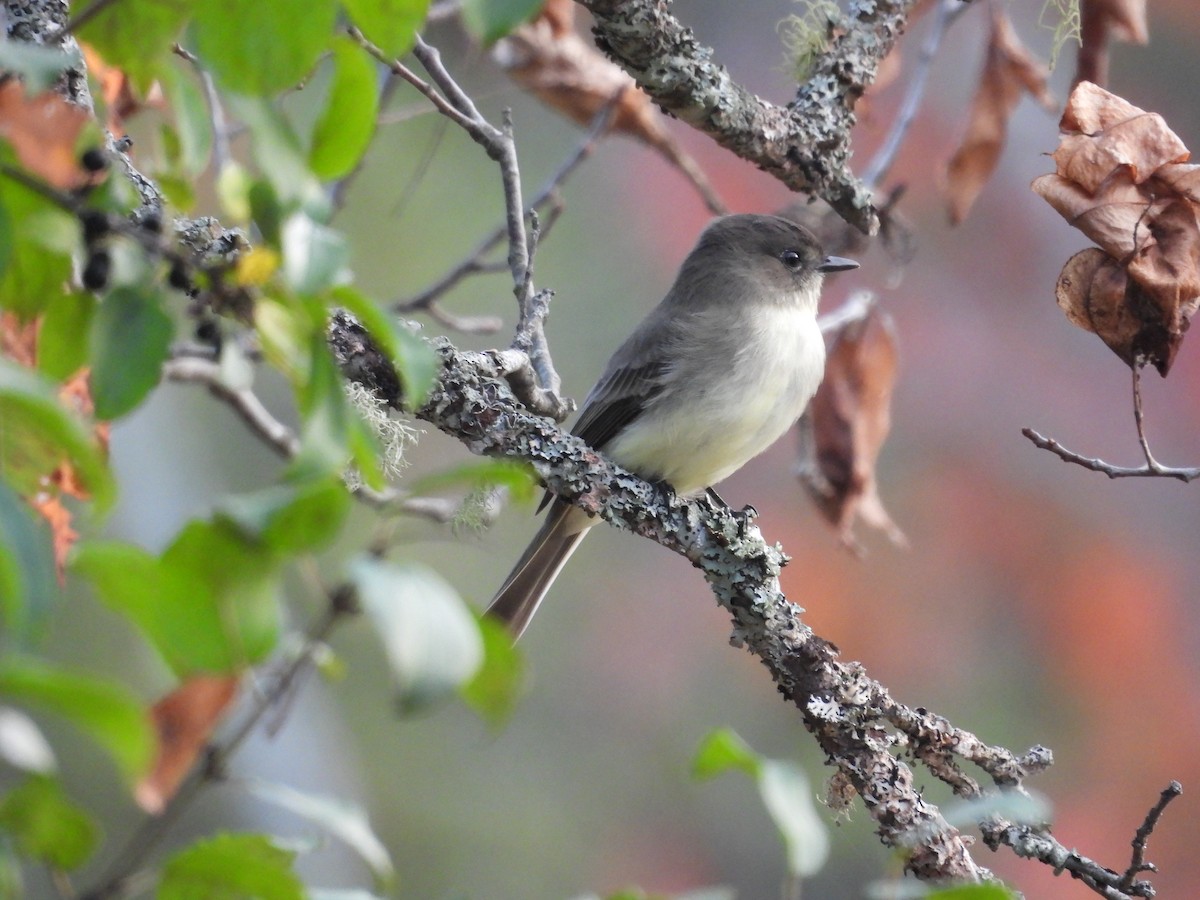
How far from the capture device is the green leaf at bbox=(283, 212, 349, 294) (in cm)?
105

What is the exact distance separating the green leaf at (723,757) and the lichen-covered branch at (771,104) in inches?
90.0

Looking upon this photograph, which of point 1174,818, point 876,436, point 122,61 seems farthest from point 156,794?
point 1174,818

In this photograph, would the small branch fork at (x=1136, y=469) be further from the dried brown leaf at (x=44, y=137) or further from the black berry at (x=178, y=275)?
the dried brown leaf at (x=44, y=137)

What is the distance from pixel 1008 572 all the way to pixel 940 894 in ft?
25.2

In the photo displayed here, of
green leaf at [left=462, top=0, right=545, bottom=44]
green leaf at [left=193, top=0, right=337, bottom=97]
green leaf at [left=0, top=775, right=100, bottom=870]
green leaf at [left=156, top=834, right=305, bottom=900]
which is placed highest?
green leaf at [left=462, top=0, right=545, bottom=44]

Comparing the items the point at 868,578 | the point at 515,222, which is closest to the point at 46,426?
the point at 515,222

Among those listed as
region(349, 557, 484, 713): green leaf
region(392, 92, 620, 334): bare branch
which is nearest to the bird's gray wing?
region(392, 92, 620, 334): bare branch

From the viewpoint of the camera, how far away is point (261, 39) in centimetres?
112

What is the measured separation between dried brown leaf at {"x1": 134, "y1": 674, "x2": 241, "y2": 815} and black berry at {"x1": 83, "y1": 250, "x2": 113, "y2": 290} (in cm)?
46

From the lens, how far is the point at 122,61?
47.7 inches

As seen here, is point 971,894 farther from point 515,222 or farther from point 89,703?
point 515,222

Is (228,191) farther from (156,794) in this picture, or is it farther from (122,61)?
(156,794)

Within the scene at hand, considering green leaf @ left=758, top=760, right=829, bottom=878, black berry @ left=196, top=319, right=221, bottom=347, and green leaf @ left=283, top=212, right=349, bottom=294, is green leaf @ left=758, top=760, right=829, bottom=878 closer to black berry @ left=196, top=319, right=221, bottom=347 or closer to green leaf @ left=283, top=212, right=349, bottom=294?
green leaf @ left=283, top=212, right=349, bottom=294

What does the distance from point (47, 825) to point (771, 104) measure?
285 centimetres
